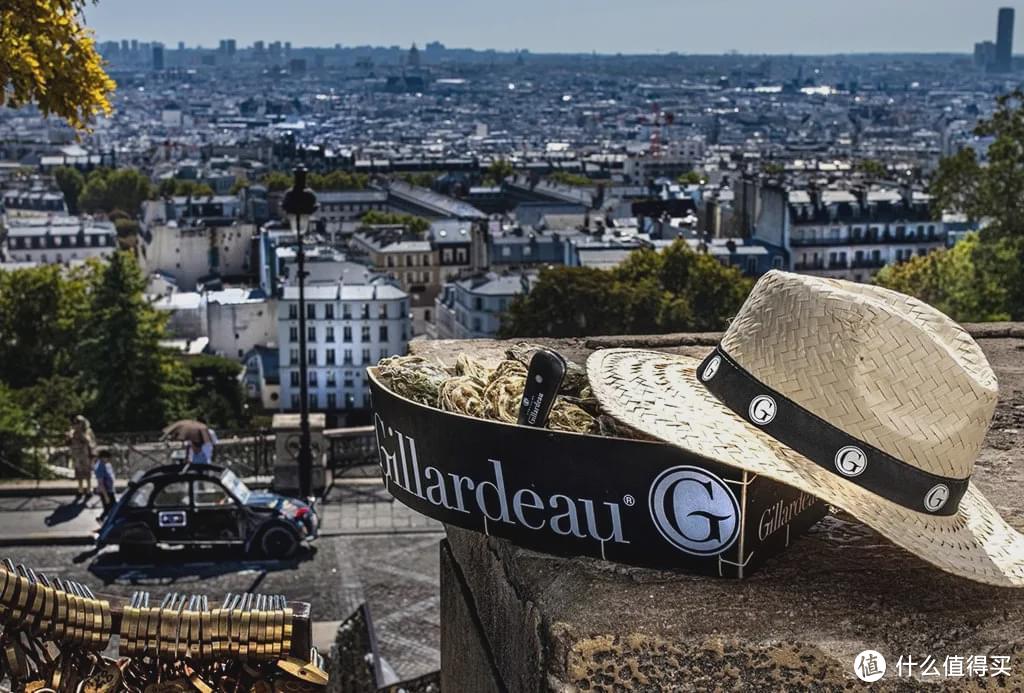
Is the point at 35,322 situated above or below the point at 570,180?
above

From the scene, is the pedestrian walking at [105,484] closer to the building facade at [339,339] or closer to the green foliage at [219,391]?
the green foliage at [219,391]

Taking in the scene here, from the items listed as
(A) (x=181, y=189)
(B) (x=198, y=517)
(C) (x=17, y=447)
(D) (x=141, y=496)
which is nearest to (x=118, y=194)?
(A) (x=181, y=189)

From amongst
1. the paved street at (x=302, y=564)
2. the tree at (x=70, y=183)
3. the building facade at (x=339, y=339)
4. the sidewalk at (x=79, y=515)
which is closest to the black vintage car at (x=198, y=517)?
the paved street at (x=302, y=564)

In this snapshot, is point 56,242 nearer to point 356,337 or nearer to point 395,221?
point 395,221

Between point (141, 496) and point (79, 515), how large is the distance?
1.58 metres

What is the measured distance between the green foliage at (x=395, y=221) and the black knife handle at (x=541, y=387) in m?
114

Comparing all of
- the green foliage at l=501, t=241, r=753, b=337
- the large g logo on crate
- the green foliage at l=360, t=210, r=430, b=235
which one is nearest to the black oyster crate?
the large g logo on crate

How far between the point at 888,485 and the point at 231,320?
8431cm

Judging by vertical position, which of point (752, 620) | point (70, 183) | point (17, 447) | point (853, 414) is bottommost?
point (70, 183)

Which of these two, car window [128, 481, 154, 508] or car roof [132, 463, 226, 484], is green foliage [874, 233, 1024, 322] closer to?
car roof [132, 463, 226, 484]

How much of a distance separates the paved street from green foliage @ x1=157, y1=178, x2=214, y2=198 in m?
148

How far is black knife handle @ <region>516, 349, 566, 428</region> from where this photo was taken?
110 inches

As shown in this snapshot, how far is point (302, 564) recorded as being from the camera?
14047mm

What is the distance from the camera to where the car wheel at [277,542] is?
14.0 meters
